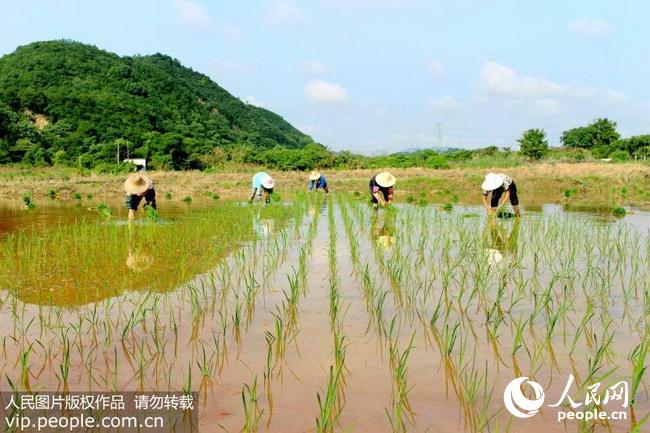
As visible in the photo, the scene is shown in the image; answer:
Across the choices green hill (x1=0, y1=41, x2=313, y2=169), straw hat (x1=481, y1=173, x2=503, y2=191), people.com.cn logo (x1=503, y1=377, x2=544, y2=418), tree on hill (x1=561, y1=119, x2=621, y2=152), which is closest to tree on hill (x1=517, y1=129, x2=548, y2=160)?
tree on hill (x1=561, y1=119, x2=621, y2=152)

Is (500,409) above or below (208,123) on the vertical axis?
below

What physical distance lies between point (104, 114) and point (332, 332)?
1695 inches

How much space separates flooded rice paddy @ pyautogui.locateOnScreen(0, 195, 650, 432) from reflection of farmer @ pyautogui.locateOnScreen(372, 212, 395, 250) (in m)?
0.58

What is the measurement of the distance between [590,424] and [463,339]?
1045 mm

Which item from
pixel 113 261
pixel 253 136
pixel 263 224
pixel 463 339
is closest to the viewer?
pixel 463 339

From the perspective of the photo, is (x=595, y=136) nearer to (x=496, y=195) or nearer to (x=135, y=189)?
(x=496, y=195)

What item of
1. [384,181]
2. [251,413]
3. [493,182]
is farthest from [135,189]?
[251,413]

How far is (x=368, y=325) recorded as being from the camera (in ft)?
10.9

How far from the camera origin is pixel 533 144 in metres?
34.0

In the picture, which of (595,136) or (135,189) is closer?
(135,189)

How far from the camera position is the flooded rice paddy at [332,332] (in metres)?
2.21

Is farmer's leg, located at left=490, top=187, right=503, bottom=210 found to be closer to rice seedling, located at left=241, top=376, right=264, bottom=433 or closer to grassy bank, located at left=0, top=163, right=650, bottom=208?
grassy bank, located at left=0, top=163, right=650, bottom=208

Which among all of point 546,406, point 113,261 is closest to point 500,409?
point 546,406

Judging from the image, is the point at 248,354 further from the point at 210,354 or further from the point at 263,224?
the point at 263,224
